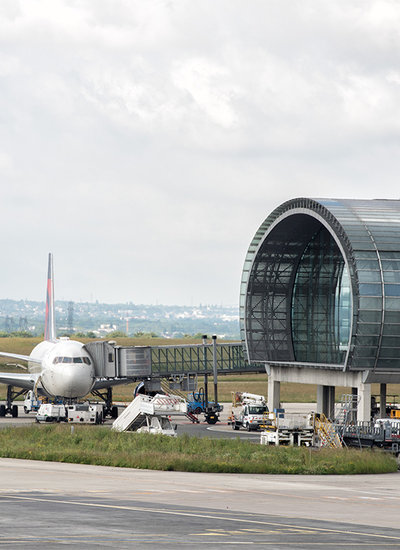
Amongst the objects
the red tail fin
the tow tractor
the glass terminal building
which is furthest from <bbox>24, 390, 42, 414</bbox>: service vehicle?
the glass terminal building

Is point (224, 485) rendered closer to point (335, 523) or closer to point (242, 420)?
point (335, 523)

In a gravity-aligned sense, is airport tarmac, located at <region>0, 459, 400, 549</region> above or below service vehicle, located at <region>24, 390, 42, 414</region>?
above

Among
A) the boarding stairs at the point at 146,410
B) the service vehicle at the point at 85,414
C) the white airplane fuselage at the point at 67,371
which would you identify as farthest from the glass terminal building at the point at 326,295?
the service vehicle at the point at 85,414

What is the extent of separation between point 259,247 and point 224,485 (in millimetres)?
46676

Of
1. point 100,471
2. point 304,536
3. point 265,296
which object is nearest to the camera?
point 304,536

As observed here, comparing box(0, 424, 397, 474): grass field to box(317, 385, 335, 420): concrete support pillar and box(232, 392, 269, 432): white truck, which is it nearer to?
box(232, 392, 269, 432): white truck

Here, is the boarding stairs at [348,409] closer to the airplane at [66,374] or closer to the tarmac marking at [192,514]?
the airplane at [66,374]

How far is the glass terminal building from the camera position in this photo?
71.1 metres

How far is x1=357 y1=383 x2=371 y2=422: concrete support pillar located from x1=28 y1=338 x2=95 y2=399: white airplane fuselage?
24798 millimetres

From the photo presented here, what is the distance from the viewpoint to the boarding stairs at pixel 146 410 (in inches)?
2643

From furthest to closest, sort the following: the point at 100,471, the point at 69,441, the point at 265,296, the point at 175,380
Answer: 1. the point at 175,380
2. the point at 265,296
3. the point at 69,441
4. the point at 100,471

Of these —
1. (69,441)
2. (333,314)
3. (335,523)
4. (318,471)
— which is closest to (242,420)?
(333,314)

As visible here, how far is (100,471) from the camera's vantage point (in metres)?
46.8

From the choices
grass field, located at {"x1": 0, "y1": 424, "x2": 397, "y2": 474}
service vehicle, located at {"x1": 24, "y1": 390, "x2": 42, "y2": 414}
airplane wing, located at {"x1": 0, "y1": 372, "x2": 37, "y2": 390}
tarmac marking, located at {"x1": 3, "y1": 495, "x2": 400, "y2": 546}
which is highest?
tarmac marking, located at {"x1": 3, "y1": 495, "x2": 400, "y2": 546}
